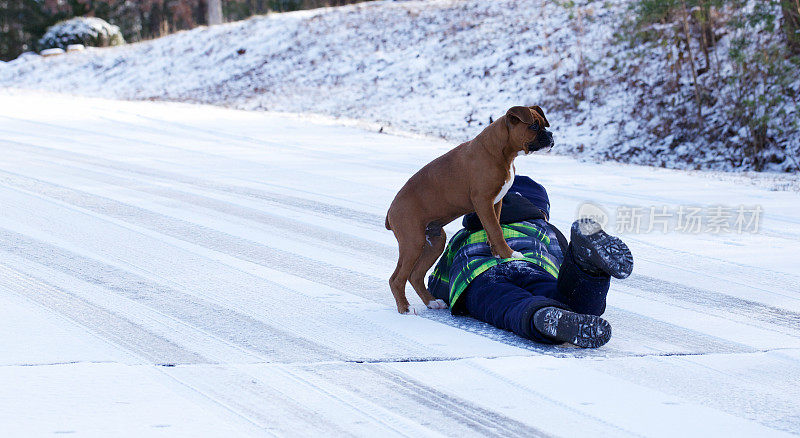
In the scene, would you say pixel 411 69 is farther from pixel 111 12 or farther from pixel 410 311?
pixel 111 12

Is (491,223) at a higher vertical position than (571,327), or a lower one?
higher

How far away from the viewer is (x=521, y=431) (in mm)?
3055

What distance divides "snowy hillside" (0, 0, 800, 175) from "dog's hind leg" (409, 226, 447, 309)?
28.9 feet

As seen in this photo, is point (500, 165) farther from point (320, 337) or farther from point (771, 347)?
point (771, 347)

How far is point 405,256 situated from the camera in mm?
4418

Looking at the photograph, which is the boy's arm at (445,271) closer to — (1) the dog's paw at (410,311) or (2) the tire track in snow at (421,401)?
(1) the dog's paw at (410,311)

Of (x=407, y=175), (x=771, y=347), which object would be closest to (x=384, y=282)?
(x=771, y=347)

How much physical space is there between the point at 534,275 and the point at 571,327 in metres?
0.59

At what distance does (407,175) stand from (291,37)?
15103 millimetres

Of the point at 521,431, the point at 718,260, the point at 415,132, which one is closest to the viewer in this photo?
the point at 521,431

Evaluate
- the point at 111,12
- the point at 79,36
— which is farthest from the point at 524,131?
the point at 111,12

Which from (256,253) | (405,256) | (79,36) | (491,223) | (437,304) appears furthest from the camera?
(79,36)

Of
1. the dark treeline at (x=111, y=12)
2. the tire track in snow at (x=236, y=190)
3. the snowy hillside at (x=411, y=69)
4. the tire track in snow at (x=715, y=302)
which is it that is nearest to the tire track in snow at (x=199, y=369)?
the tire track in snow at (x=715, y=302)

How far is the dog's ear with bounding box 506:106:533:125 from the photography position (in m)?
4.23
